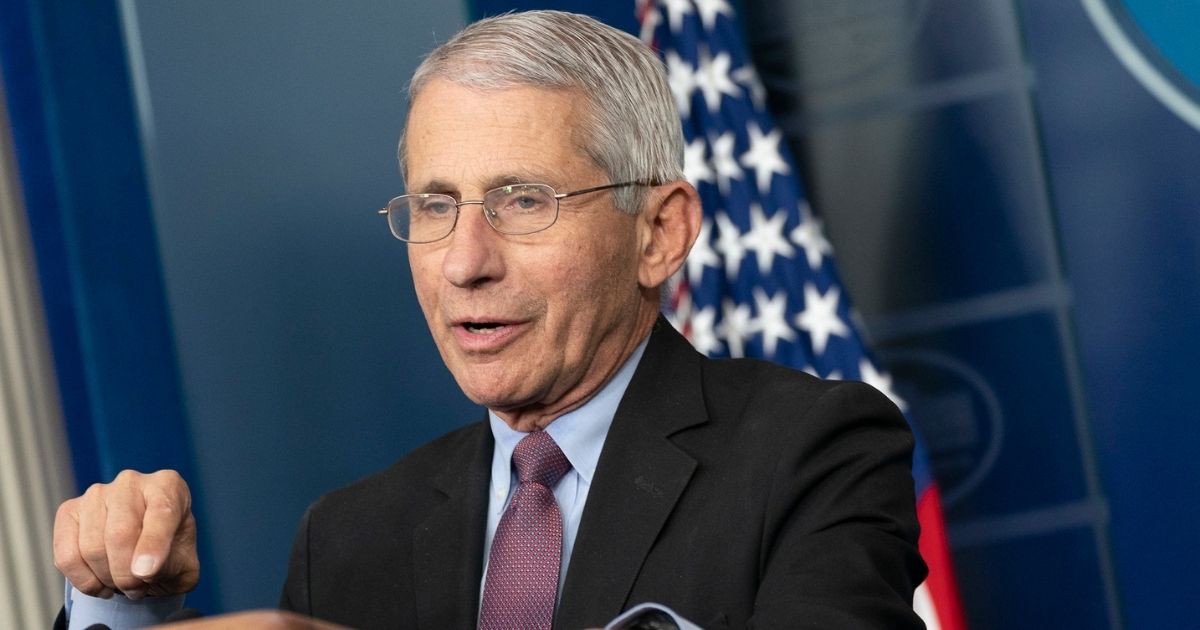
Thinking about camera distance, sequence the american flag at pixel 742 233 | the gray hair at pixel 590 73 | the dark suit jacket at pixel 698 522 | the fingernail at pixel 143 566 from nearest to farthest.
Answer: the dark suit jacket at pixel 698 522 < the fingernail at pixel 143 566 < the gray hair at pixel 590 73 < the american flag at pixel 742 233

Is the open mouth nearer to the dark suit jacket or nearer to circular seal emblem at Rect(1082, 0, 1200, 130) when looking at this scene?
the dark suit jacket

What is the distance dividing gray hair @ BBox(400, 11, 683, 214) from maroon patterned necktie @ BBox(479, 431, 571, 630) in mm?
432

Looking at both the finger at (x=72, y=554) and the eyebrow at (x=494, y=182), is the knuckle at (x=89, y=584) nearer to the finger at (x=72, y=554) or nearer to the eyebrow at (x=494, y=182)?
the finger at (x=72, y=554)

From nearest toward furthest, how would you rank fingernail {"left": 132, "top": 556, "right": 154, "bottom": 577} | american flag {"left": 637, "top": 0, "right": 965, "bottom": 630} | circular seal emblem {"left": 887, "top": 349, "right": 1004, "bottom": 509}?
fingernail {"left": 132, "top": 556, "right": 154, "bottom": 577}
american flag {"left": 637, "top": 0, "right": 965, "bottom": 630}
circular seal emblem {"left": 887, "top": 349, "right": 1004, "bottom": 509}

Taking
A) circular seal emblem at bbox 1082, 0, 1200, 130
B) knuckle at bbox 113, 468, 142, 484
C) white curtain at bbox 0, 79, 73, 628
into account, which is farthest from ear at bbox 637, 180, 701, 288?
circular seal emblem at bbox 1082, 0, 1200, 130

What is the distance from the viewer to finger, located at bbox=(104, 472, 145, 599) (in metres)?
1.93

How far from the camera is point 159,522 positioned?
1943 mm

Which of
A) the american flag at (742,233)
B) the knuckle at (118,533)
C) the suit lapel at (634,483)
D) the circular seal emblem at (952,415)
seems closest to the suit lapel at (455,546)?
the suit lapel at (634,483)

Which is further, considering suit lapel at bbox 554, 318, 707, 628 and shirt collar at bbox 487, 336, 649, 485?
shirt collar at bbox 487, 336, 649, 485

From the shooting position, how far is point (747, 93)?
12.8 ft

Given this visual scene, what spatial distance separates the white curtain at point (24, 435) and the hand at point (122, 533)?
51.6 inches

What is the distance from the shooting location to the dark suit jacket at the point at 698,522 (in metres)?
1.78

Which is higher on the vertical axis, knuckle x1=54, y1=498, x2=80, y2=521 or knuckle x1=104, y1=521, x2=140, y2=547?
knuckle x1=54, y1=498, x2=80, y2=521

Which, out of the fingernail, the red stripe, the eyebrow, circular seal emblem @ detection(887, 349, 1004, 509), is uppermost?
the eyebrow
